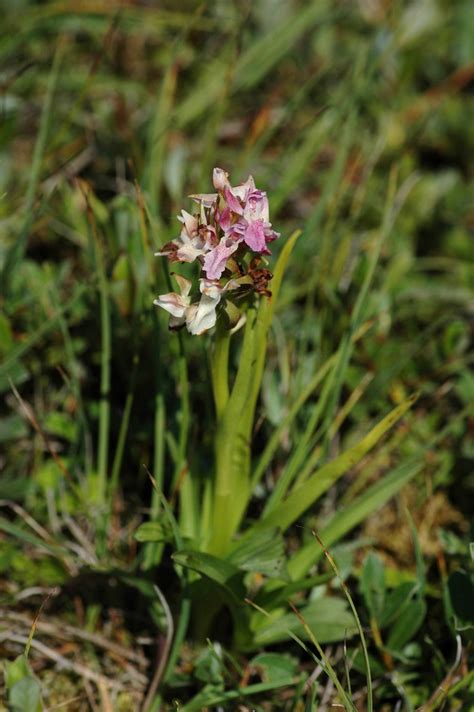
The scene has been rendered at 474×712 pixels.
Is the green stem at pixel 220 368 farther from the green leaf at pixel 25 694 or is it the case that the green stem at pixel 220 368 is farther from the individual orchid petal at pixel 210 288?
the green leaf at pixel 25 694

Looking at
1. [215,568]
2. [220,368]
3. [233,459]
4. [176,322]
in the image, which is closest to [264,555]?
[215,568]

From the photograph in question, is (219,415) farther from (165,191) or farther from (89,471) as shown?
(165,191)

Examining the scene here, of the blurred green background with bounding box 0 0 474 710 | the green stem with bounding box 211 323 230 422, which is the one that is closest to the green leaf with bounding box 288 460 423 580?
the blurred green background with bounding box 0 0 474 710

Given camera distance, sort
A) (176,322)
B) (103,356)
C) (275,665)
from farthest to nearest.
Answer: (103,356) < (275,665) < (176,322)

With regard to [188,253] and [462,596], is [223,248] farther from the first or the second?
[462,596]

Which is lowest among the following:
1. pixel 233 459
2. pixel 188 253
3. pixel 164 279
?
pixel 233 459

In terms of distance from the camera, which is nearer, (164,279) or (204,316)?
(204,316)

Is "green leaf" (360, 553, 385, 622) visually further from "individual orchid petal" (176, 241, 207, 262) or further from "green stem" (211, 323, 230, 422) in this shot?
"individual orchid petal" (176, 241, 207, 262)
